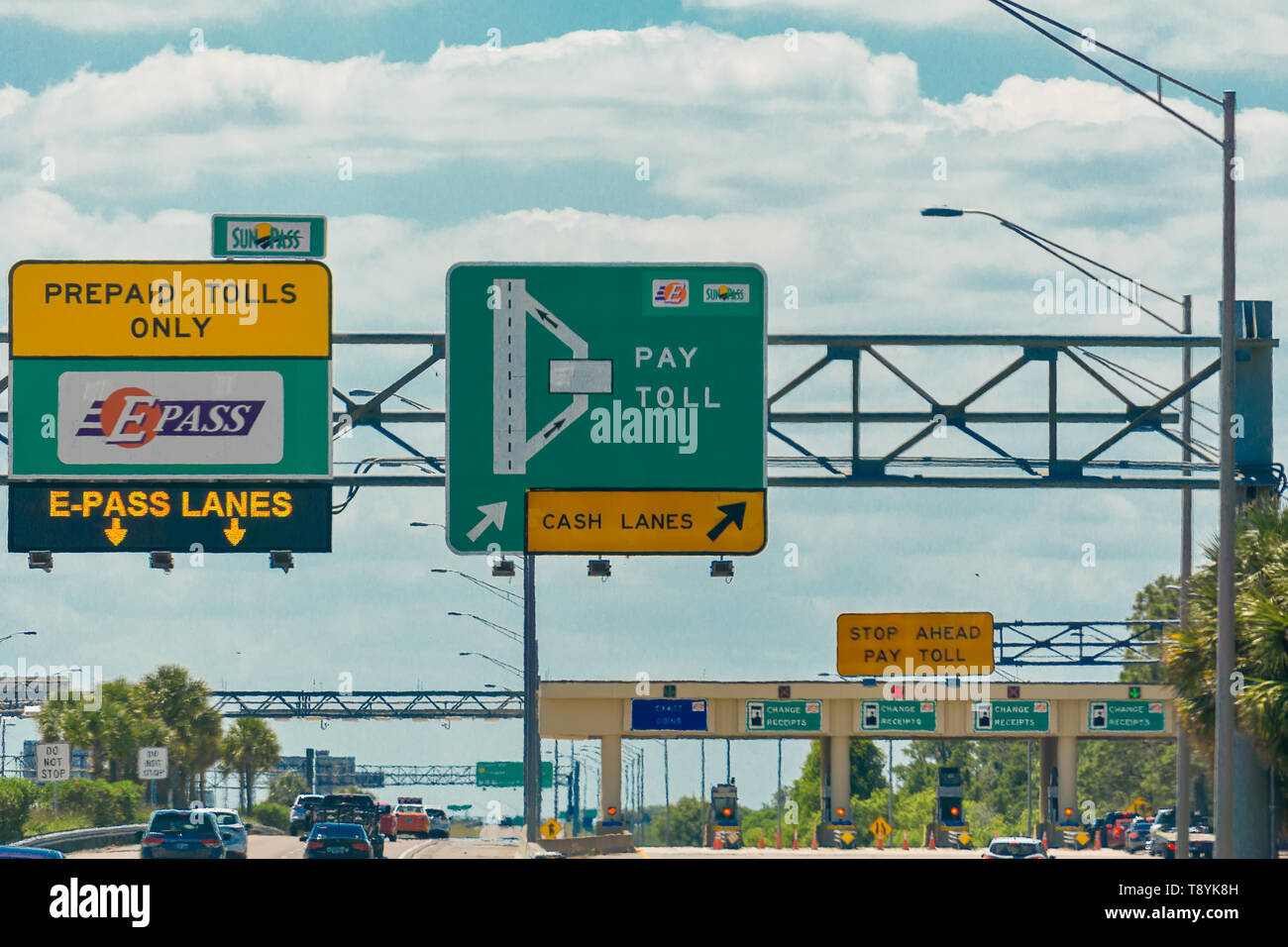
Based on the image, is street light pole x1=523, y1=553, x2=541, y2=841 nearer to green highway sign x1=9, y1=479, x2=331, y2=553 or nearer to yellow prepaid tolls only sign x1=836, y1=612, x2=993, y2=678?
yellow prepaid tolls only sign x1=836, y1=612, x2=993, y2=678

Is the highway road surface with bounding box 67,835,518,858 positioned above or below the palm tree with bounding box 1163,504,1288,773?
below

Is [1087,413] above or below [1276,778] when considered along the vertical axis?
above

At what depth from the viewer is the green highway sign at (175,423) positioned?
30.5 metres

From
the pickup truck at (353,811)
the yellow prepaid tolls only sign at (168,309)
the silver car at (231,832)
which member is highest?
the yellow prepaid tolls only sign at (168,309)

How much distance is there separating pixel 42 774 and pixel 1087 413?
28295mm

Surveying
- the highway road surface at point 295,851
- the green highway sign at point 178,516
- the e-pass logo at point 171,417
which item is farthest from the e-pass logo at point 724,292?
the highway road surface at point 295,851

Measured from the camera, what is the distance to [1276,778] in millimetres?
28797

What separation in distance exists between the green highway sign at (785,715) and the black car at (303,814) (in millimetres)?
17806

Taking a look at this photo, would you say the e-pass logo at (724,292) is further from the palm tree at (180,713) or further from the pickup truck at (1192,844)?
the palm tree at (180,713)

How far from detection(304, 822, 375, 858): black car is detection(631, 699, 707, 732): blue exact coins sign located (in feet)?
98.8

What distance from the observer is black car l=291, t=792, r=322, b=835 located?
62719 mm

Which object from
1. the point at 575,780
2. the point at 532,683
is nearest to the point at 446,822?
the point at 532,683

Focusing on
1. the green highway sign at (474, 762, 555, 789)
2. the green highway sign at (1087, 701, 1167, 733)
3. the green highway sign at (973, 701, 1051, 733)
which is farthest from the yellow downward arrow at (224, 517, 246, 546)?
the green highway sign at (474, 762, 555, 789)
